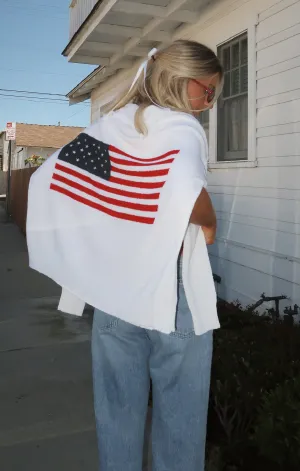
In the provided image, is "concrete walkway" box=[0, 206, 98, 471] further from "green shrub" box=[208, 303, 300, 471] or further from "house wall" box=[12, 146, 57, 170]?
"house wall" box=[12, 146, 57, 170]

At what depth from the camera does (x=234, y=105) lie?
223 inches

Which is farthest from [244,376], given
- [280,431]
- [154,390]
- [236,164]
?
[236,164]

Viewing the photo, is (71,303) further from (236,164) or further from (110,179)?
(236,164)

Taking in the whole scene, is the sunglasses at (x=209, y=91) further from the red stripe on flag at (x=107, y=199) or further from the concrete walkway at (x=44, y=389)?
the concrete walkway at (x=44, y=389)

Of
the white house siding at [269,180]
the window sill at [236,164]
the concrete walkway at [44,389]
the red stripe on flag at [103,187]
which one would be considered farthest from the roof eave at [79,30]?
the red stripe on flag at [103,187]

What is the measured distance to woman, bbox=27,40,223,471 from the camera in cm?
141

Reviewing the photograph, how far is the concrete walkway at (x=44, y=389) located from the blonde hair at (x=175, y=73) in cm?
203

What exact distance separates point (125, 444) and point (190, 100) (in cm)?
132

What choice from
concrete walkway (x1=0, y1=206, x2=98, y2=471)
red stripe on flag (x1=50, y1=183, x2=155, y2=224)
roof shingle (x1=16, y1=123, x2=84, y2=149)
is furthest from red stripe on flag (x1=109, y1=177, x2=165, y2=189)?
roof shingle (x1=16, y1=123, x2=84, y2=149)

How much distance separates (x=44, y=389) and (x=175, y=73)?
107 inches

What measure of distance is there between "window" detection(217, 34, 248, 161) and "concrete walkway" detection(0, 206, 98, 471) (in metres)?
2.75

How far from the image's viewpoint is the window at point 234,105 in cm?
543

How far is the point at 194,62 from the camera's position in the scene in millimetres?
1485

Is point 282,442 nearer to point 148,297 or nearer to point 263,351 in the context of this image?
point 263,351
